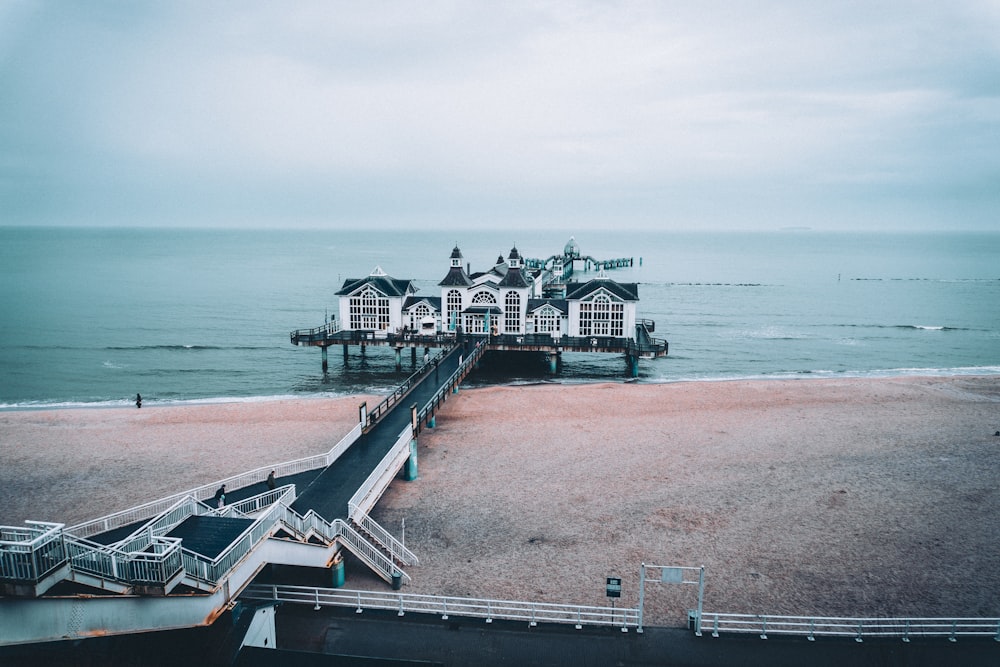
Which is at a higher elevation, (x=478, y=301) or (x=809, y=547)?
(x=478, y=301)

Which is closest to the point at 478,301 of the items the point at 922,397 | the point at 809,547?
the point at 922,397

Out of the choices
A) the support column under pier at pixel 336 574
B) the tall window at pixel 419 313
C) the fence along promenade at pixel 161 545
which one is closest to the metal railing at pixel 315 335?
the tall window at pixel 419 313

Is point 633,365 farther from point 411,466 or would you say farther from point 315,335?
point 411,466

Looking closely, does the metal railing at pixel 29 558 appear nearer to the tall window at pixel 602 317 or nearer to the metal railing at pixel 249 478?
the metal railing at pixel 249 478

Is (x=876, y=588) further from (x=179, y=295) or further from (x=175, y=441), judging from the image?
(x=179, y=295)

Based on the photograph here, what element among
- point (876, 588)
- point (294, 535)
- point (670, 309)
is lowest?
point (876, 588)

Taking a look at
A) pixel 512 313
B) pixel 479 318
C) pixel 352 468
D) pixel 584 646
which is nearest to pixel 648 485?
pixel 352 468
